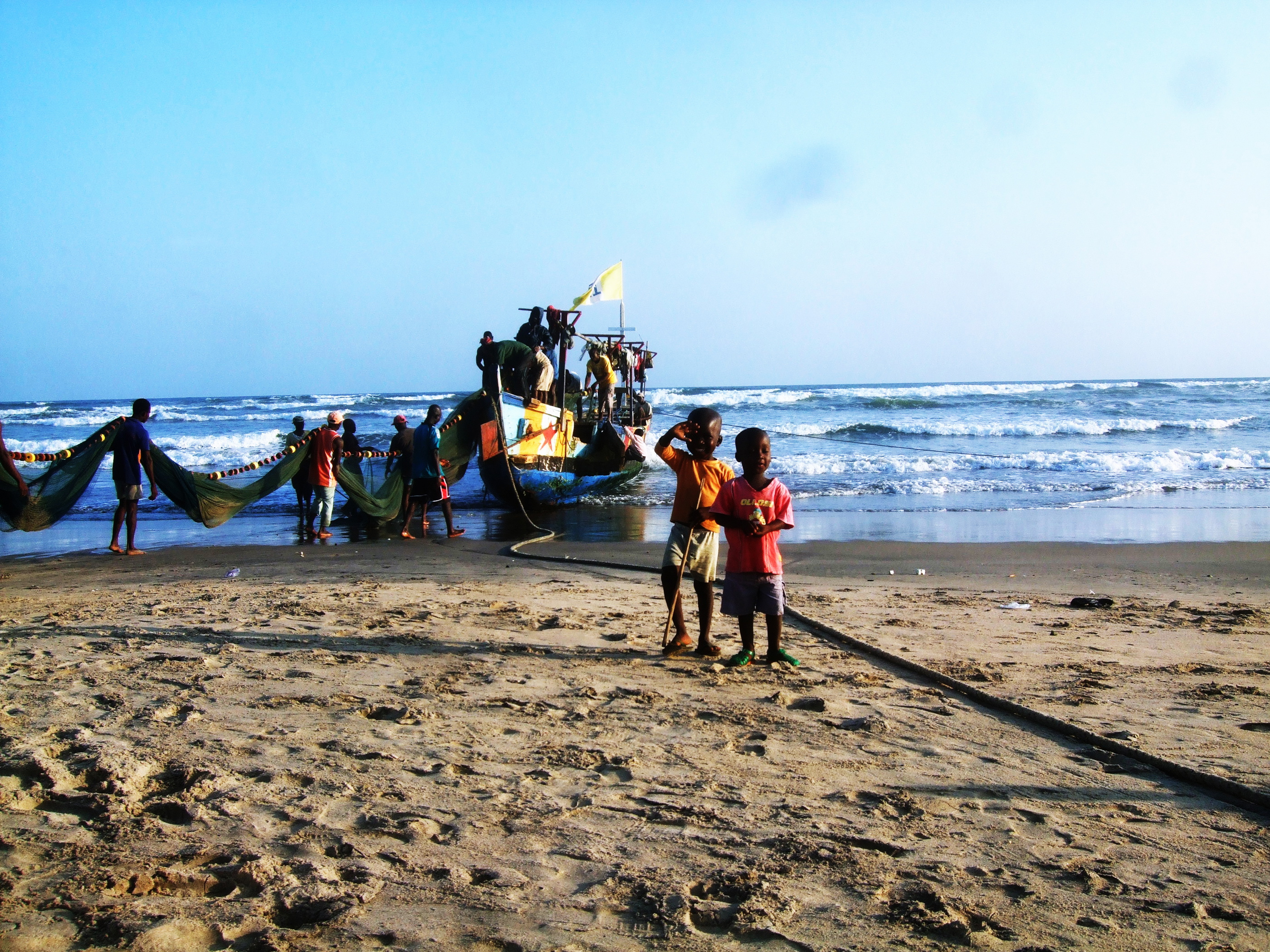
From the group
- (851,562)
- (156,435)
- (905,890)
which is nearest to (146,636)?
(905,890)

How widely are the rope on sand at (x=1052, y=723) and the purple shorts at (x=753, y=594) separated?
→ 2.33ft

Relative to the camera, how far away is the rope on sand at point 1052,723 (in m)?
3.30

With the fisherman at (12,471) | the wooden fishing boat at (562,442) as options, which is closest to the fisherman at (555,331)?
the wooden fishing boat at (562,442)

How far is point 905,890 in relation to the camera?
264 centimetres

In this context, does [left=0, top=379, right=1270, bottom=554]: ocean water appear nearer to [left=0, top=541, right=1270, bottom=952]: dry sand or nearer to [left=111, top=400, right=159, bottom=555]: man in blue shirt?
[left=111, top=400, right=159, bottom=555]: man in blue shirt

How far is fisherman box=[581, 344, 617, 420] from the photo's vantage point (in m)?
18.6

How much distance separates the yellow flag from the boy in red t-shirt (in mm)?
12495

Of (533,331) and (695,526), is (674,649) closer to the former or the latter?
(695,526)

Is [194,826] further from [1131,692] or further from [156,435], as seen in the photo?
[156,435]

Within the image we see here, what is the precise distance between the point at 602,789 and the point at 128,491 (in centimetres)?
913

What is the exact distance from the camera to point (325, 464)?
12.2 metres

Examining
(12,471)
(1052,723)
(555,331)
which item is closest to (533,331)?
(555,331)

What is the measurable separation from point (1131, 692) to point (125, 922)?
14.7 ft

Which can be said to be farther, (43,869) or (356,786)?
(356,786)
